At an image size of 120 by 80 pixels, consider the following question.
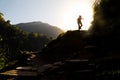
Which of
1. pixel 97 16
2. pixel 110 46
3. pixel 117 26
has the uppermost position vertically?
pixel 97 16

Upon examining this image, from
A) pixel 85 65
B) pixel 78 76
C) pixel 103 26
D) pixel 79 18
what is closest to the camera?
pixel 78 76

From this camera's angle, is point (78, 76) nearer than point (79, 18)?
Yes

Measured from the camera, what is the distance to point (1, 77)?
14.6 metres

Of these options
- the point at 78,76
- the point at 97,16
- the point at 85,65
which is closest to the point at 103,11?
the point at 97,16

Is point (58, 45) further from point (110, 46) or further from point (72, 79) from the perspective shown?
point (72, 79)

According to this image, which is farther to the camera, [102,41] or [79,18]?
[79,18]

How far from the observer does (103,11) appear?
19.3 m

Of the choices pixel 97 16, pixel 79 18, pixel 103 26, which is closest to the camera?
pixel 103 26

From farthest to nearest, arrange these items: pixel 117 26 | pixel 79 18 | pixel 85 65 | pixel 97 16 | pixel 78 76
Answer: pixel 79 18 → pixel 97 16 → pixel 117 26 → pixel 85 65 → pixel 78 76

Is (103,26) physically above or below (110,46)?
above

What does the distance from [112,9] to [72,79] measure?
315 inches

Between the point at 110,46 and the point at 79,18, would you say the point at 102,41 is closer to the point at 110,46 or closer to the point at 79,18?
the point at 110,46

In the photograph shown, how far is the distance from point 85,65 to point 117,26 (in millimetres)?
5287

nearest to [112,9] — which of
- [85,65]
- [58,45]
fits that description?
[85,65]
